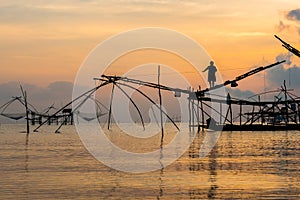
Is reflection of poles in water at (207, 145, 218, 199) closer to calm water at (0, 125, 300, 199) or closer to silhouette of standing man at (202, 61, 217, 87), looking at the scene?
calm water at (0, 125, 300, 199)

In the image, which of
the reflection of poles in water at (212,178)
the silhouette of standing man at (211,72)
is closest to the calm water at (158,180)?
the reflection of poles in water at (212,178)

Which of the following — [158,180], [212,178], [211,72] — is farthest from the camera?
[211,72]

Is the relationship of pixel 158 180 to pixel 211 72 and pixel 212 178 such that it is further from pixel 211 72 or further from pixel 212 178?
→ pixel 211 72

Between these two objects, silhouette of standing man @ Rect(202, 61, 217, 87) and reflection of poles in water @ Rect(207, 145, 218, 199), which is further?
silhouette of standing man @ Rect(202, 61, 217, 87)

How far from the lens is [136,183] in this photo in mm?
22719

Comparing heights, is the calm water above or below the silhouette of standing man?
below

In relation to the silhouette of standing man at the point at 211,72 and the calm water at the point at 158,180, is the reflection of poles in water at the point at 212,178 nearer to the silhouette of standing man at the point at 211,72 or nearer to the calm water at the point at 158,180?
the calm water at the point at 158,180

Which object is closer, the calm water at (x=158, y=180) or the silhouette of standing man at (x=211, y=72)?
the calm water at (x=158, y=180)

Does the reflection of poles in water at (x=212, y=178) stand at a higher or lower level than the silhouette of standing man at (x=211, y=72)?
lower

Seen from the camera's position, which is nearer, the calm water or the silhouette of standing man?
the calm water

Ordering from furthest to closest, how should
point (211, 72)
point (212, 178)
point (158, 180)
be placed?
point (211, 72) → point (212, 178) → point (158, 180)

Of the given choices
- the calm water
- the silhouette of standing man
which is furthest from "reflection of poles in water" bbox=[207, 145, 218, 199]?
the silhouette of standing man

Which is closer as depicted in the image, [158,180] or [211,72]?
[158,180]

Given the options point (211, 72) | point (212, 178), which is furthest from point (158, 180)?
point (211, 72)
